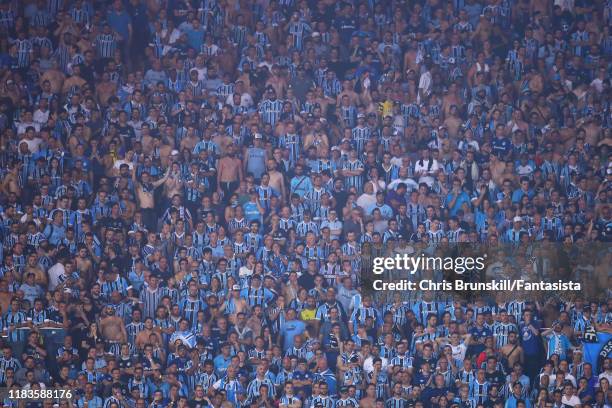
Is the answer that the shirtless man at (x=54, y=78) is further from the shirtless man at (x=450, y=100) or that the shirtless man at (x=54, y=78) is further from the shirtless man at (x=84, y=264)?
the shirtless man at (x=450, y=100)

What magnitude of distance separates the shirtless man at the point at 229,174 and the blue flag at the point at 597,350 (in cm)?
484

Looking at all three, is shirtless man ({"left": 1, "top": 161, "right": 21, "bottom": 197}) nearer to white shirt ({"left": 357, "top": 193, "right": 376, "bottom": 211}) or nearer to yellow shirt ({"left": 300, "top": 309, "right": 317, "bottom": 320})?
yellow shirt ({"left": 300, "top": 309, "right": 317, "bottom": 320})

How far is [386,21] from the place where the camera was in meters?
17.2

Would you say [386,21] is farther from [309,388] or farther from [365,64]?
[309,388]

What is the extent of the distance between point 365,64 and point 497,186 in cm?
254

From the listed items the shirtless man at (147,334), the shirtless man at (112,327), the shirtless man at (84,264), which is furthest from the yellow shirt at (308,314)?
the shirtless man at (84,264)

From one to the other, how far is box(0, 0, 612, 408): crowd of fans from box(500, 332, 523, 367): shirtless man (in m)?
0.02

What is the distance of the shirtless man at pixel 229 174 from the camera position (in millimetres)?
15938

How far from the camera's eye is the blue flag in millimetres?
14852

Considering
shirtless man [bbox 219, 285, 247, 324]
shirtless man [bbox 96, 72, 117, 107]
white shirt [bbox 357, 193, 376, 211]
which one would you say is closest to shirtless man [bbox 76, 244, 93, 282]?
shirtless man [bbox 219, 285, 247, 324]

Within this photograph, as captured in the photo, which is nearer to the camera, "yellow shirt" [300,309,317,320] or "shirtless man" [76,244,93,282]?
"yellow shirt" [300,309,317,320]

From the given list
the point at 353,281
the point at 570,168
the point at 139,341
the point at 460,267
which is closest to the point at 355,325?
the point at 353,281

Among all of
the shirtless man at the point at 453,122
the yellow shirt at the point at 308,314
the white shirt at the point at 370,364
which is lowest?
the white shirt at the point at 370,364

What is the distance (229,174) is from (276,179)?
0.61 meters
